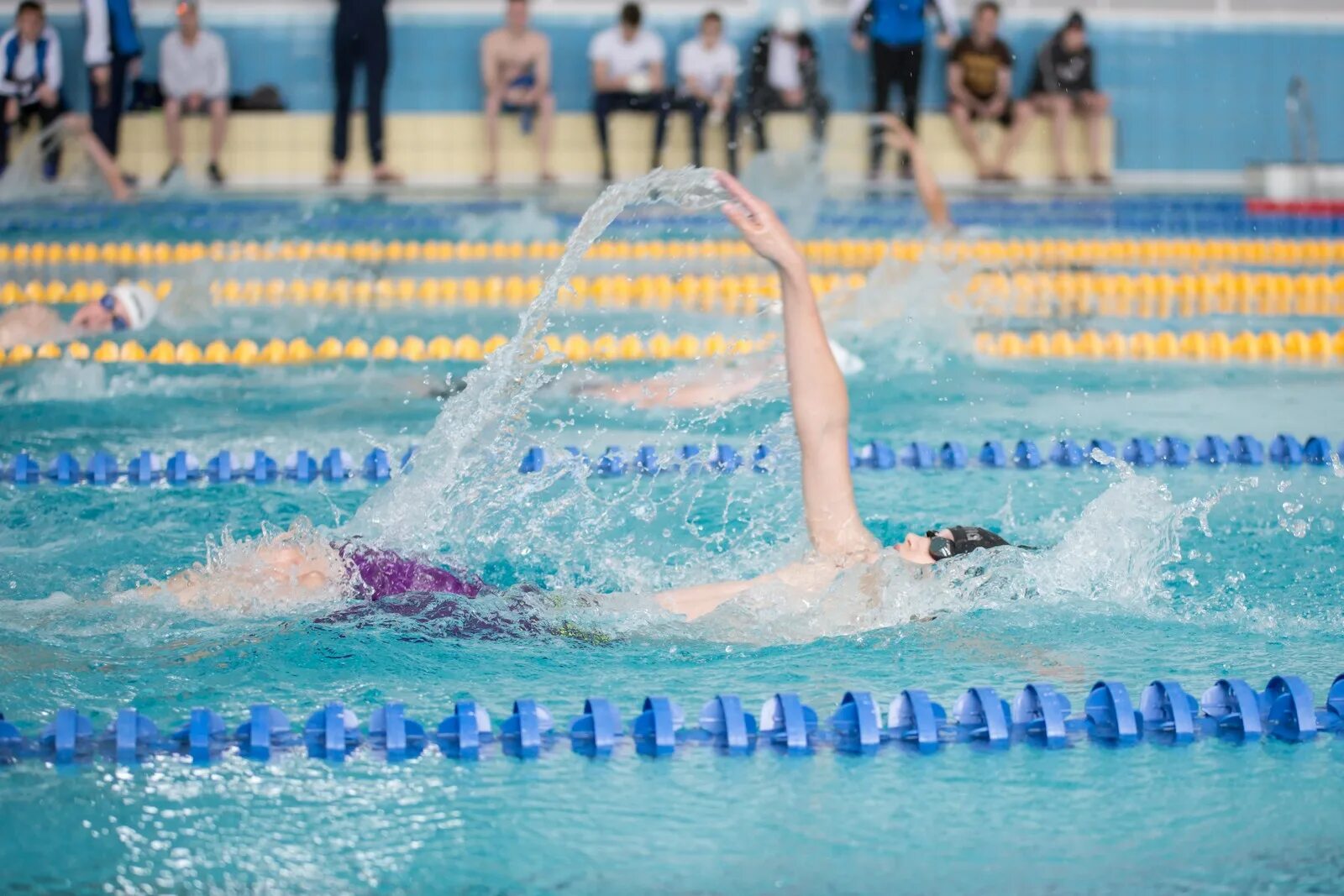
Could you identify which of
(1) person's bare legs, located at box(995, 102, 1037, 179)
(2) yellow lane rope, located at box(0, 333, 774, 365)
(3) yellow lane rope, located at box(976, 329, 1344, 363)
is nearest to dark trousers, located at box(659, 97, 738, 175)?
(1) person's bare legs, located at box(995, 102, 1037, 179)

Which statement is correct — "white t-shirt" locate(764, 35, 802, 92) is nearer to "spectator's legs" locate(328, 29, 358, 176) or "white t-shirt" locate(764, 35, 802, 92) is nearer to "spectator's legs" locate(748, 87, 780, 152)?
"spectator's legs" locate(748, 87, 780, 152)

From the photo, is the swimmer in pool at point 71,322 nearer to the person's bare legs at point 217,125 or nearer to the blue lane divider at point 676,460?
the blue lane divider at point 676,460

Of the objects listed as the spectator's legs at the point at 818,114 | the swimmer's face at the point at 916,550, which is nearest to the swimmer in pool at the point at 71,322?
the swimmer's face at the point at 916,550

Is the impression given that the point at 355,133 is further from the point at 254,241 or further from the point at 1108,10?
the point at 1108,10

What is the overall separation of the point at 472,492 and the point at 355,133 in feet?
28.4

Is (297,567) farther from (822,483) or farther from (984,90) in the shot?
(984,90)

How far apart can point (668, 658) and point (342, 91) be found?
Answer: 9.07 meters

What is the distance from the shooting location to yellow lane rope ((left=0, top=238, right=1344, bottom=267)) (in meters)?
8.88

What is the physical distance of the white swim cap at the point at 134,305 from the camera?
6.58 m

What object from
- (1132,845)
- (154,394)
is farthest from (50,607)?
(154,394)

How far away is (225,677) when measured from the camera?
122 inches

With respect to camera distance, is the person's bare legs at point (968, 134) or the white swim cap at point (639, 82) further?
the person's bare legs at point (968, 134)

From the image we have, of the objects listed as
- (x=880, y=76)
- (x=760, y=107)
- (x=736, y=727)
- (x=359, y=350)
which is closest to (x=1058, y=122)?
(x=880, y=76)

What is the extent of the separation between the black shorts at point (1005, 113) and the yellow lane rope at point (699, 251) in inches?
107
